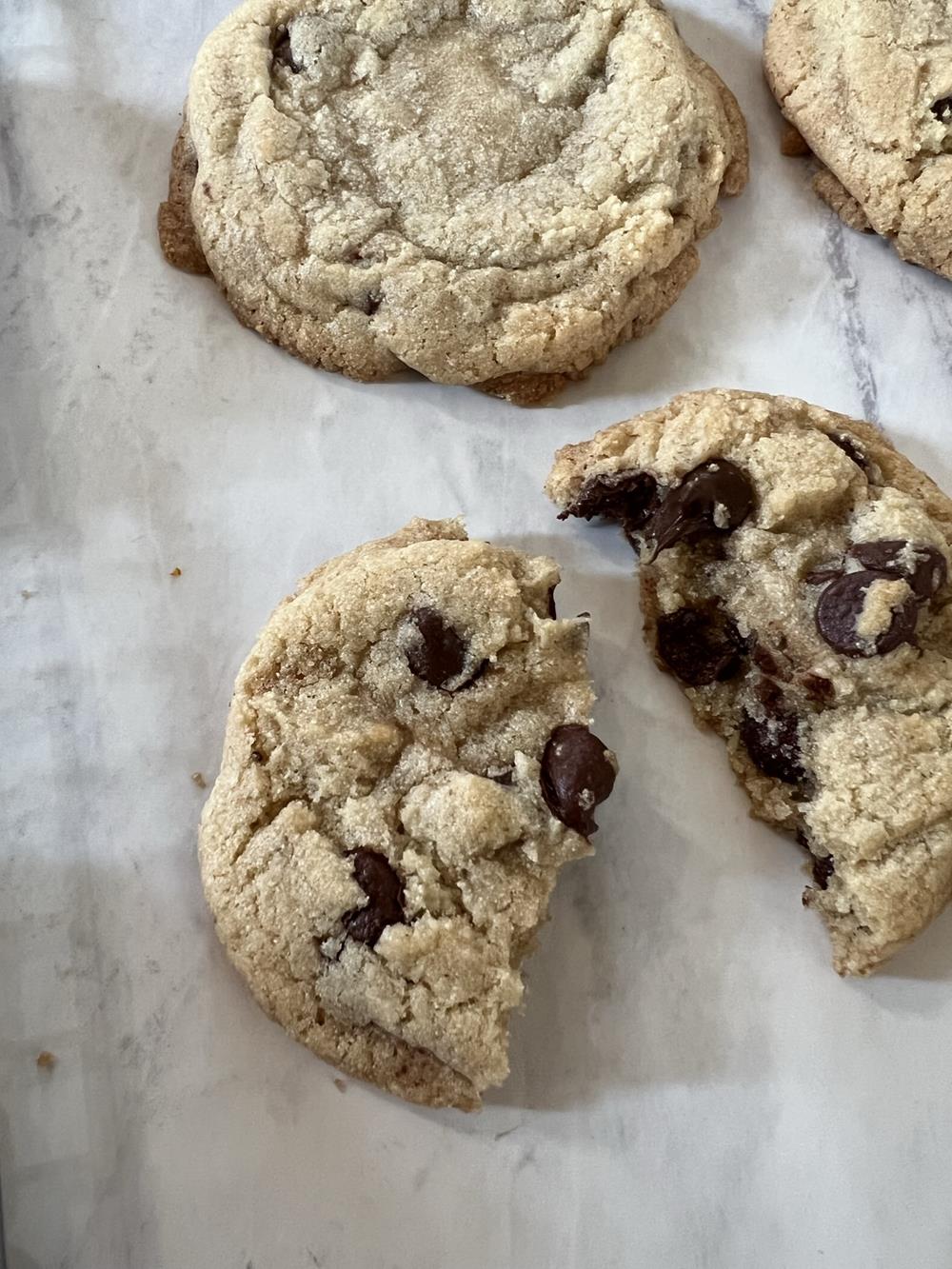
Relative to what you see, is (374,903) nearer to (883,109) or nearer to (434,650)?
(434,650)

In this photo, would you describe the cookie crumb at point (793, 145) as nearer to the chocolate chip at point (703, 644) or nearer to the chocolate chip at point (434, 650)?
the chocolate chip at point (703, 644)

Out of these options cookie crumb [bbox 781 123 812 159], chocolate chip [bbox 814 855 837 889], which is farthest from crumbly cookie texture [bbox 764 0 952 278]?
chocolate chip [bbox 814 855 837 889]

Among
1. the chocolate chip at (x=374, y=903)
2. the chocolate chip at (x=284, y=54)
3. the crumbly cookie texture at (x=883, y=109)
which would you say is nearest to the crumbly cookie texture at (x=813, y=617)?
the crumbly cookie texture at (x=883, y=109)

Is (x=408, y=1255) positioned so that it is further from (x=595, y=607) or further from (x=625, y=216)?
(x=625, y=216)

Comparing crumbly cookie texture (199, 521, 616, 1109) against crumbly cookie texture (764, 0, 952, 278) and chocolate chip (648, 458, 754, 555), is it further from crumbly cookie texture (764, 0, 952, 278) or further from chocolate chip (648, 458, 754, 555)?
crumbly cookie texture (764, 0, 952, 278)

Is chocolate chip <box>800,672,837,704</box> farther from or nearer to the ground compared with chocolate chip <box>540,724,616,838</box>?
farther from the ground

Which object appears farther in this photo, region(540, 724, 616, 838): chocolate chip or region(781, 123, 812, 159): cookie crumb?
region(781, 123, 812, 159): cookie crumb

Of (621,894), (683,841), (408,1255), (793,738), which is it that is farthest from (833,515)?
(408,1255)

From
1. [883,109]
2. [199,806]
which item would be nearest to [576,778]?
[199,806]
